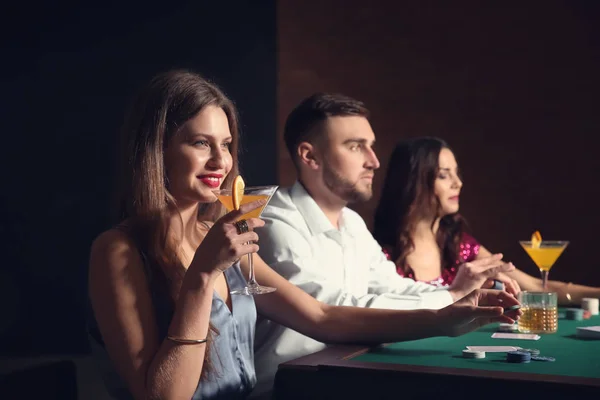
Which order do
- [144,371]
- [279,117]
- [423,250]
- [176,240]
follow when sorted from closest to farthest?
[144,371] → [176,240] → [423,250] → [279,117]

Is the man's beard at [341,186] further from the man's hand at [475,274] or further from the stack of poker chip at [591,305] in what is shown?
the stack of poker chip at [591,305]

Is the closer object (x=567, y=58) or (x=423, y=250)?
(x=423, y=250)

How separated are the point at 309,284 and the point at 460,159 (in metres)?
2.66

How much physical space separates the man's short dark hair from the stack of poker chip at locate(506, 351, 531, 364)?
5.39 ft

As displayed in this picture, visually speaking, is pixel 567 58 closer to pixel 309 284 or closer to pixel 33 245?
pixel 309 284

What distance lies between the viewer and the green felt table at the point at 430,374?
6.04 ft

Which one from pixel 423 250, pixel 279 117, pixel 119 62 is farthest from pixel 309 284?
pixel 119 62

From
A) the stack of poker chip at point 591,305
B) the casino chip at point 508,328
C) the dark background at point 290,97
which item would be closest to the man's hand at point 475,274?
the casino chip at point 508,328

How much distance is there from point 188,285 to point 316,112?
168 cm

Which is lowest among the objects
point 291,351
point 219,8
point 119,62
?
point 291,351

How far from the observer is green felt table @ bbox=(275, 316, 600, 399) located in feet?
6.04

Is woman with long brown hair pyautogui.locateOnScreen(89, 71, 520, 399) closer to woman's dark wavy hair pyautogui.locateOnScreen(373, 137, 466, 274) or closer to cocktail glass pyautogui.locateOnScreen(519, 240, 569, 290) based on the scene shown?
cocktail glass pyautogui.locateOnScreen(519, 240, 569, 290)

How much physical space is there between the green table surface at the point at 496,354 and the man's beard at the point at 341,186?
891 mm

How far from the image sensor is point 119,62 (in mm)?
4875
